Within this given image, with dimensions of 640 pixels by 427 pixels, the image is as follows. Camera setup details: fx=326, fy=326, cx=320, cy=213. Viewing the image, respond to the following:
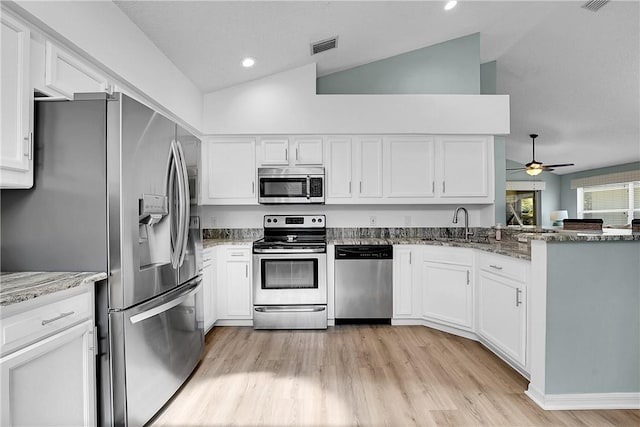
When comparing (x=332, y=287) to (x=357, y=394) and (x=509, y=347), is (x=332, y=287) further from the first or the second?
(x=509, y=347)

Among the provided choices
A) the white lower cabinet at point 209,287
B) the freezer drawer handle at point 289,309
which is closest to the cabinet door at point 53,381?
the white lower cabinet at point 209,287

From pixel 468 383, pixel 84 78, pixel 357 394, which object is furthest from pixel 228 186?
pixel 468 383

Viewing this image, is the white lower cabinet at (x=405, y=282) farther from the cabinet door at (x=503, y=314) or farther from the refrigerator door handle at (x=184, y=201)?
the refrigerator door handle at (x=184, y=201)

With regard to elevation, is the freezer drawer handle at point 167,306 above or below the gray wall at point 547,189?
below

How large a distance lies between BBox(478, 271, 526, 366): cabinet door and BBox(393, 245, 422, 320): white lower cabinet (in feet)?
2.27

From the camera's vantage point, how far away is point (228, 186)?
3.81 metres

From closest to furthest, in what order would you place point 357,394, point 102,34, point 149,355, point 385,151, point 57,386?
point 57,386 < point 149,355 < point 102,34 < point 357,394 < point 385,151

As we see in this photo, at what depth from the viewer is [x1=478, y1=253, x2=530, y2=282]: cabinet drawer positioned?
7.47 feet

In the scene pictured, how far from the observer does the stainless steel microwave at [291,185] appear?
3.72 meters

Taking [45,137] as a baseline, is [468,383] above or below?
below

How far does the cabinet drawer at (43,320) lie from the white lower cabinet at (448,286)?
293 centimetres

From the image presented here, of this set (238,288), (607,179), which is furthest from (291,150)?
(607,179)

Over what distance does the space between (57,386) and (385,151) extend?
11.1 feet

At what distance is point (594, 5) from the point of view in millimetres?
3188
